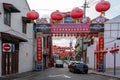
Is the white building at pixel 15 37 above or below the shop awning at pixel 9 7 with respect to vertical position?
below

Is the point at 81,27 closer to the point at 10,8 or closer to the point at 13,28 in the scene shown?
the point at 13,28

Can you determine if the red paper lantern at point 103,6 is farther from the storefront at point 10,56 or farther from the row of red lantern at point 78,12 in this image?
the storefront at point 10,56

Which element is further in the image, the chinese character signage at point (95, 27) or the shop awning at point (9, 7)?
the chinese character signage at point (95, 27)

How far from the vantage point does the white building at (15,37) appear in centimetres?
3072

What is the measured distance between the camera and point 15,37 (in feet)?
104

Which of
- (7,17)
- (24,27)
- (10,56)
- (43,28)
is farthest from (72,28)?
(7,17)

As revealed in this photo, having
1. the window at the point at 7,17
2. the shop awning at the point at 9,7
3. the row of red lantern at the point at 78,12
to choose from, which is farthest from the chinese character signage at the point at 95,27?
the row of red lantern at the point at 78,12

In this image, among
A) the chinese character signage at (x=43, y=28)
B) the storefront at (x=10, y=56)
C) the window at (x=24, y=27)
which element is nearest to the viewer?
the storefront at (x=10, y=56)

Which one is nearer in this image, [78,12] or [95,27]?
[78,12]

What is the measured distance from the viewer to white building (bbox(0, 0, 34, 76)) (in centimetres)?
3072

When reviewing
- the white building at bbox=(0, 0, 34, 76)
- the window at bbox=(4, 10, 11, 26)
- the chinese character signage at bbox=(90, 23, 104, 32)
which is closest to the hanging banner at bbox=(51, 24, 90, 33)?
the chinese character signage at bbox=(90, 23, 104, 32)

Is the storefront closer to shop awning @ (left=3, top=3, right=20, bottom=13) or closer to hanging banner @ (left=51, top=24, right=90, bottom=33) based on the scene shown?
shop awning @ (left=3, top=3, right=20, bottom=13)

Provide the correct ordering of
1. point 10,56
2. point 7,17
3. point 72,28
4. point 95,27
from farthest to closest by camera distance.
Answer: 1. point 95,27
2. point 72,28
3. point 10,56
4. point 7,17

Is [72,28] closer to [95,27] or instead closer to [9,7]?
[95,27]
